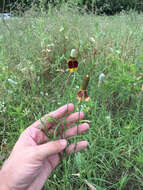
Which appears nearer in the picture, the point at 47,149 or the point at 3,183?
the point at 47,149

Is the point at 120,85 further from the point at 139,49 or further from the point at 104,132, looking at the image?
the point at 139,49

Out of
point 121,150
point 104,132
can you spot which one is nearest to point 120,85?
point 104,132

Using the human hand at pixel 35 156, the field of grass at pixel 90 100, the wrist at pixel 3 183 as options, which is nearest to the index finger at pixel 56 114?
the human hand at pixel 35 156

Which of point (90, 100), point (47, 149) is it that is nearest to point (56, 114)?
point (47, 149)

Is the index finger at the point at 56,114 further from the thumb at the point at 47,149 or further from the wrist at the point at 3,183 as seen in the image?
the wrist at the point at 3,183

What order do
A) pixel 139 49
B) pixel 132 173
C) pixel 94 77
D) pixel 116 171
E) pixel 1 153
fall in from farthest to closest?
pixel 139 49 → pixel 94 77 → pixel 1 153 → pixel 116 171 → pixel 132 173

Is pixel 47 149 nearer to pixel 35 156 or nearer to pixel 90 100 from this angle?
pixel 35 156
